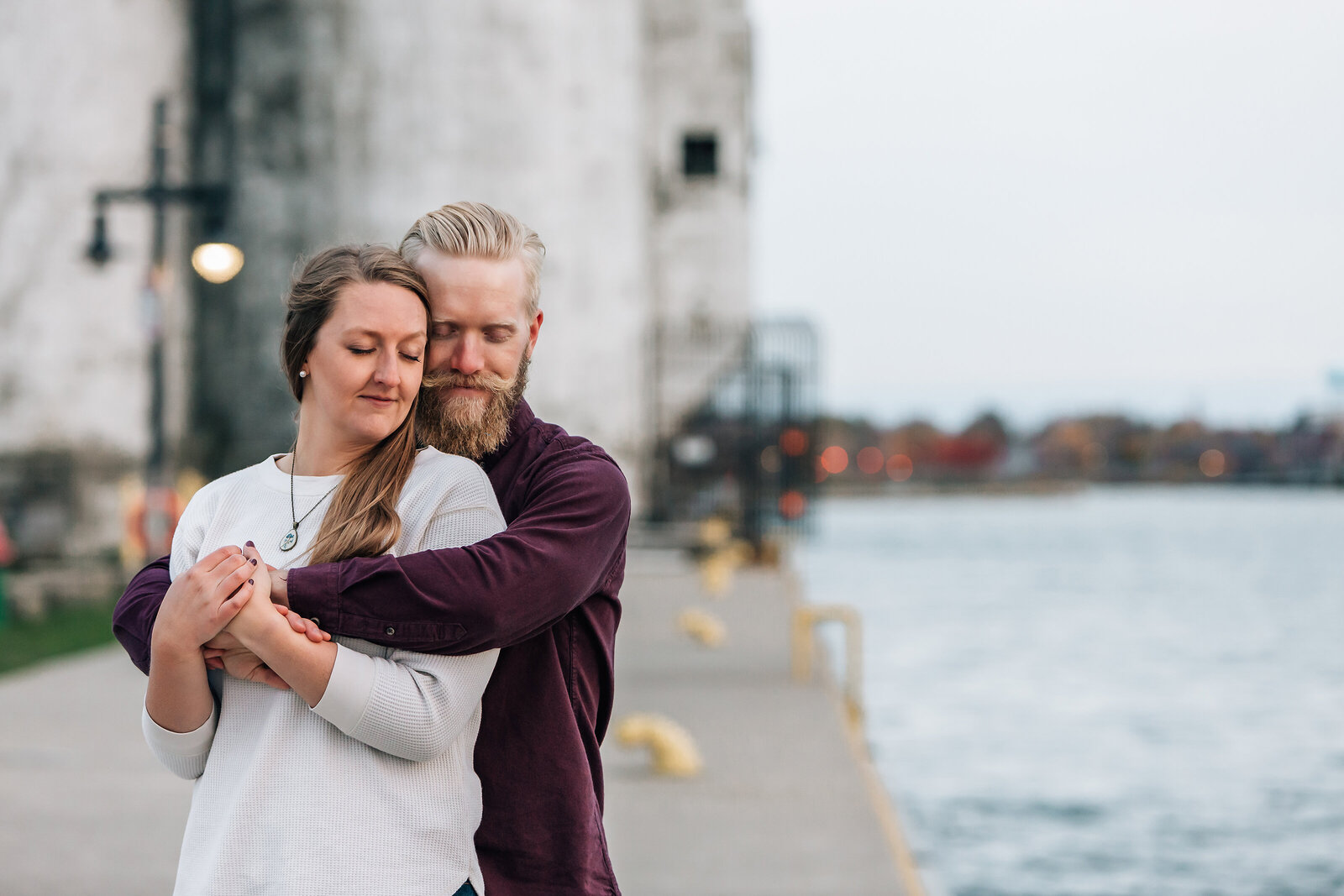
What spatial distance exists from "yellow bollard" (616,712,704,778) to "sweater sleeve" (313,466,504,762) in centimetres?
621

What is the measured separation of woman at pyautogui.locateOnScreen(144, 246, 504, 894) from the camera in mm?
2184

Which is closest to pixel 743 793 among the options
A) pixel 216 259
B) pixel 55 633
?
pixel 216 259

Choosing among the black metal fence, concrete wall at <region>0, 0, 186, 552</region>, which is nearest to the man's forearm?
concrete wall at <region>0, 0, 186, 552</region>

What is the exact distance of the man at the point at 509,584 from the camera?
2.22 m

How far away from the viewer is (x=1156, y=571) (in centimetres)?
5694

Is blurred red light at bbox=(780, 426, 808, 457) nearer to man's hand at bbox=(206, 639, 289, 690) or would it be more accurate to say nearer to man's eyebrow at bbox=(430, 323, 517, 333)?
man's eyebrow at bbox=(430, 323, 517, 333)

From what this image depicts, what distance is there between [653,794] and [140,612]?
5932mm

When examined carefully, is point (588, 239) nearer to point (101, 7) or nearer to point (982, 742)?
point (101, 7)

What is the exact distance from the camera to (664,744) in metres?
8.46

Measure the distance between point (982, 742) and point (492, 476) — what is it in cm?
1298

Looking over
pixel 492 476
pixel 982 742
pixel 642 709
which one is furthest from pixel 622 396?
pixel 492 476

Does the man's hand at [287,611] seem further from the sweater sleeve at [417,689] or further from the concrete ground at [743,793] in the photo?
the concrete ground at [743,793]

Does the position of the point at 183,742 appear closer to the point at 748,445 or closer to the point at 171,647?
the point at 171,647

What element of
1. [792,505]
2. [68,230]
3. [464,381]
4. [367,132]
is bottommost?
[792,505]
